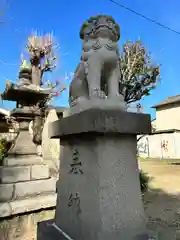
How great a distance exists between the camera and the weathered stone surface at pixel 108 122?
150 centimetres

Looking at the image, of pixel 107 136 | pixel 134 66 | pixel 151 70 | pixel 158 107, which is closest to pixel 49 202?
pixel 107 136

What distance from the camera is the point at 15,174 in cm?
321

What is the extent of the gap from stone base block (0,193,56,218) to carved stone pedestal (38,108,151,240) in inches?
57.1

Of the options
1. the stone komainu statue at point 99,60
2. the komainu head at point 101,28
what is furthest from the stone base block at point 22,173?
the komainu head at point 101,28

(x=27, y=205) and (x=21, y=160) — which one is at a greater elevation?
(x=21, y=160)

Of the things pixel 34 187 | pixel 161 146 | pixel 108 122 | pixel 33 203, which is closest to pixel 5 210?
pixel 33 203

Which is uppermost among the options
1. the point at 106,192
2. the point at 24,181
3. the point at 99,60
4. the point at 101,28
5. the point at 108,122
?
the point at 101,28

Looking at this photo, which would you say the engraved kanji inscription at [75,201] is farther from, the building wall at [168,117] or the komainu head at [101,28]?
the building wall at [168,117]

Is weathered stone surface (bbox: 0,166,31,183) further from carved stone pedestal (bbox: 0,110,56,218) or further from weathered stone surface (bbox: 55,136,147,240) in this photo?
weathered stone surface (bbox: 55,136,147,240)

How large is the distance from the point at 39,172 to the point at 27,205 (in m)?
0.56

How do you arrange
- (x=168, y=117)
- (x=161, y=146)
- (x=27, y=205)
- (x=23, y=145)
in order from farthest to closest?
(x=168, y=117)
(x=161, y=146)
(x=23, y=145)
(x=27, y=205)

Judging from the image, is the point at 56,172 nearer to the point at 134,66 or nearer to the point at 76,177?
the point at 76,177

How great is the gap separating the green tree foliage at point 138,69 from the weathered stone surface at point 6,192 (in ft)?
22.6

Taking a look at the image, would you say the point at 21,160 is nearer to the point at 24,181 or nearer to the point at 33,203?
the point at 24,181
